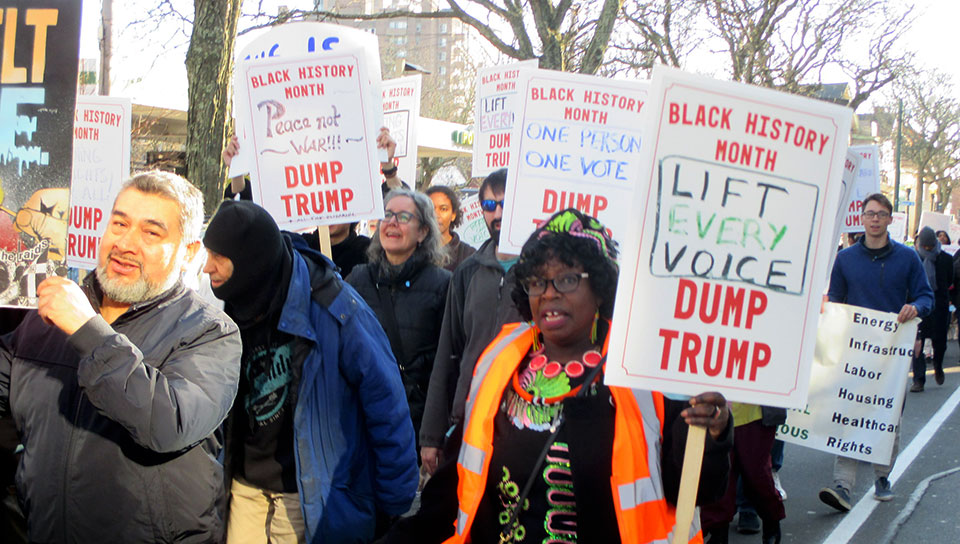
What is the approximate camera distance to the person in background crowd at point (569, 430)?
2.40m

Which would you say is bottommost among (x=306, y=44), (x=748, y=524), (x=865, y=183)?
(x=748, y=524)

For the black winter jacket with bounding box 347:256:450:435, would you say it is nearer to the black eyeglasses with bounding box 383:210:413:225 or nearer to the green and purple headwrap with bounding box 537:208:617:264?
the black eyeglasses with bounding box 383:210:413:225

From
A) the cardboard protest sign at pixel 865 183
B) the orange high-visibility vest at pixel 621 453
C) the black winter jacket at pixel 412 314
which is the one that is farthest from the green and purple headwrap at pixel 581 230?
the cardboard protest sign at pixel 865 183

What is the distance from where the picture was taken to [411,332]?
15.4ft

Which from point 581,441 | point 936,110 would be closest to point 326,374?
point 581,441

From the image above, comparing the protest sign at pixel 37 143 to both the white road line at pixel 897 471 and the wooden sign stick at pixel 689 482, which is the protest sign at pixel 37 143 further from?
the white road line at pixel 897 471

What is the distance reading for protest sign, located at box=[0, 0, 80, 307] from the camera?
2.64 metres

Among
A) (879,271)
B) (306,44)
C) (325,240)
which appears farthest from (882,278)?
(306,44)

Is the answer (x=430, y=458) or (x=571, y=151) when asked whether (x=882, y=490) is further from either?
(x=430, y=458)

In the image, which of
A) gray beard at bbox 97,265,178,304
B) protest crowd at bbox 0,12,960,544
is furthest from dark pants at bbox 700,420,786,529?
gray beard at bbox 97,265,178,304

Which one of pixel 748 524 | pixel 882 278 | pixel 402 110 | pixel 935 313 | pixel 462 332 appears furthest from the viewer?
pixel 935 313

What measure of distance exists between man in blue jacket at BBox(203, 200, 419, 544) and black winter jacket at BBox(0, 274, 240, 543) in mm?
403

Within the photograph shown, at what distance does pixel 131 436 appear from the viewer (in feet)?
8.01

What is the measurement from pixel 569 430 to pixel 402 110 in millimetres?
6042
